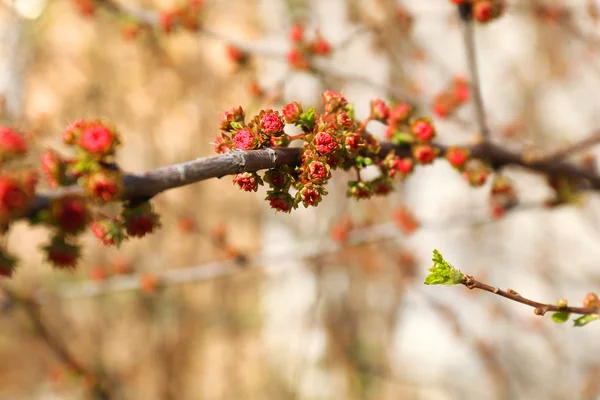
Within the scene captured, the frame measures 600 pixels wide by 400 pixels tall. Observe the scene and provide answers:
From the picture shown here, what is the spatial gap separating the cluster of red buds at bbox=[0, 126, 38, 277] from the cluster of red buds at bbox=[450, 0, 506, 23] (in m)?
1.30

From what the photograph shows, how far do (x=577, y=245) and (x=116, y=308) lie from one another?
4.60 metres

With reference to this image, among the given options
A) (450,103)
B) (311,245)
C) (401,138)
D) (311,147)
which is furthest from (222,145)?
(311,245)

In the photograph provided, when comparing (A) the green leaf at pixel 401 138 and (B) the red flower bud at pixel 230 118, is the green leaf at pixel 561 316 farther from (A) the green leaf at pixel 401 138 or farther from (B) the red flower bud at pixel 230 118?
(B) the red flower bud at pixel 230 118

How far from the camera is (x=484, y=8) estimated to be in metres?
1.50

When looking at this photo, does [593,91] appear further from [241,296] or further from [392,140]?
[241,296]

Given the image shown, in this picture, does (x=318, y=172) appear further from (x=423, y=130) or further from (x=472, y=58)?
(x=472, y=58)

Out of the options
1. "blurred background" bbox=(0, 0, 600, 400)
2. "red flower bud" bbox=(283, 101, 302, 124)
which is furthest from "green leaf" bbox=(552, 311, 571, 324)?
"blurred background" bbox=(0, 0, 600, 400)

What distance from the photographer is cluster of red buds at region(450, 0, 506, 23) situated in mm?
1499

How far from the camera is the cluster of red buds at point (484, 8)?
1.50m

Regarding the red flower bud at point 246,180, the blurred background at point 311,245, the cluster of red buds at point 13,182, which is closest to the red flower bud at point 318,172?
the red flower bud at point 246,180

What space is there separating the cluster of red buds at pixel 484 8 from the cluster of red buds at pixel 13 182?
4.27ft

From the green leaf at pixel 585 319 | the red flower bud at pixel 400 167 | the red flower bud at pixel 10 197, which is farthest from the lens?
the red flower bud at pixel 400 167

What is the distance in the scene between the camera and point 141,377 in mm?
5352

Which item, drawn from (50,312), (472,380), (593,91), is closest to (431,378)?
(472,380)
